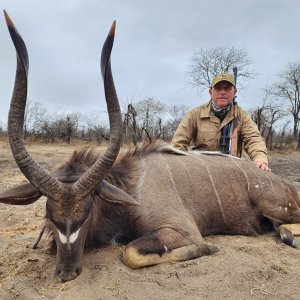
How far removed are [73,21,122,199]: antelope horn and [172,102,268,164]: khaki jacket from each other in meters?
2.37

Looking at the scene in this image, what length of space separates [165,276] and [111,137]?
108cm

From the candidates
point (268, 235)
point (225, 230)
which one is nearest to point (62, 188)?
point (225, 230)

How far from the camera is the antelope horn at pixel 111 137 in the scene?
275cm

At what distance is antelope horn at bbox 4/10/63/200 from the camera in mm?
2674

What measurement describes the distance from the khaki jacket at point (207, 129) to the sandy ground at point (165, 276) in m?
2.09

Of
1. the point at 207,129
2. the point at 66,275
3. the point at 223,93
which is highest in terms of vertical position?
the point at 223,93

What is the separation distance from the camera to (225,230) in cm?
384

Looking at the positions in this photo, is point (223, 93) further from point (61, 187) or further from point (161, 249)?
point (61, 187)

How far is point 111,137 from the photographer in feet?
9.62

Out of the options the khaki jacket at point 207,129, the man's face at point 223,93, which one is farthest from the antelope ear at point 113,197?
the man's face at point 223,93

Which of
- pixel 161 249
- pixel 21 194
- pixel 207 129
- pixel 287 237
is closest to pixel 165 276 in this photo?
pixel 161 249

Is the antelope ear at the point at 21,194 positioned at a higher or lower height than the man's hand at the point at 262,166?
lower

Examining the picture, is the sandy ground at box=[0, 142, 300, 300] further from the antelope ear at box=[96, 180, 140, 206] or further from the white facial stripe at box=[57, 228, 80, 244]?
the antelope ear at box=[96, 180, 140, 206]

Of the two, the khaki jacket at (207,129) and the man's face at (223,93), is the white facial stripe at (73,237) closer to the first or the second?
the khaki jacket at (207,129)
